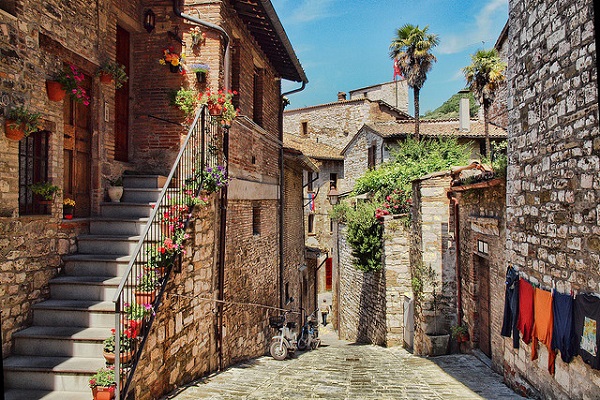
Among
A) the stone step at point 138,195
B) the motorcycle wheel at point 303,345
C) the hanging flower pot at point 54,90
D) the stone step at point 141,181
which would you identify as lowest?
the motorcycle wheel at point 303,345

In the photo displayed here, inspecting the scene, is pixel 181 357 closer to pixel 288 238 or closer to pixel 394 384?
pixel 394 384

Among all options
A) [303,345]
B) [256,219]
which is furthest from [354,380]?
[303,345]

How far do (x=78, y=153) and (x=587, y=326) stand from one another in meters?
7.09

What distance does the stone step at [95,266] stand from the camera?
6293 mm

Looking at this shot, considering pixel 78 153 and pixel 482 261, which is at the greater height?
pixel 78 153

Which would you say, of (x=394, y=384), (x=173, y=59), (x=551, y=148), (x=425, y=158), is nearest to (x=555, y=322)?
(x=551, y=148)

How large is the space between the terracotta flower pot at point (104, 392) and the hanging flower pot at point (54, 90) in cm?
381

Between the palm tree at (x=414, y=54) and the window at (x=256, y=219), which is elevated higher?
the palm tree at (x=414, y=54)

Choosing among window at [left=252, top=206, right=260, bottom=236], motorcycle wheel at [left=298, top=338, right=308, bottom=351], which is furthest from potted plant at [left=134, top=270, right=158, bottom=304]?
motorcycle wheel at [left=298, top=338, right=308, bottom=351]

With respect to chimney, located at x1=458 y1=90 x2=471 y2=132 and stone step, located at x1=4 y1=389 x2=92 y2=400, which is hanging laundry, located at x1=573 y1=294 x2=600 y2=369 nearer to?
stone step, located at x1=4 y1=389 x2=92 y2=400

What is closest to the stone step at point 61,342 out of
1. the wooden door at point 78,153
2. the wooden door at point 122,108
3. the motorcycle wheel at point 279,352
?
the wooden door at point 78,153

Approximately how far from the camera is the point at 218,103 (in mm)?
7969

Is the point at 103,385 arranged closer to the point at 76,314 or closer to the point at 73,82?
the point at 76,314

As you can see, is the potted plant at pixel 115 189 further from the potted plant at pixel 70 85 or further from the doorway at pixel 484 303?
the doorway at pixel 484 303
